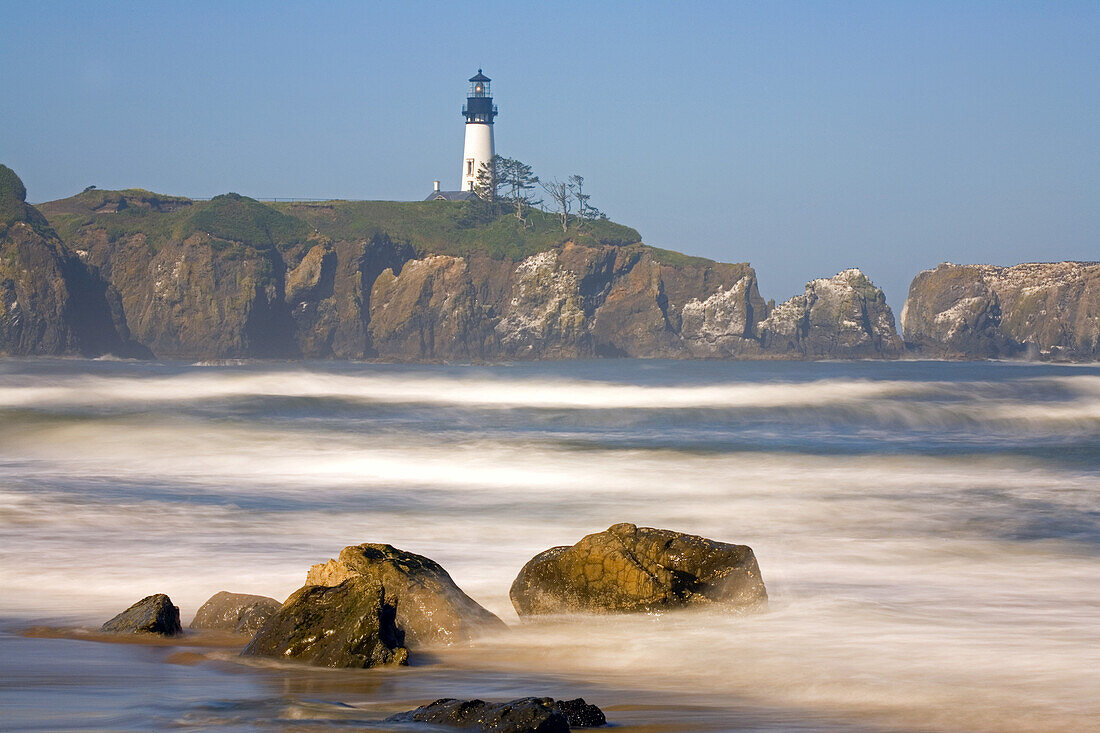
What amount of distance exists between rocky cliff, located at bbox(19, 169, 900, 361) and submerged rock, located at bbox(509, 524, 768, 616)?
88.2 metres

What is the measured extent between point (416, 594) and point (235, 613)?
117 centimetres

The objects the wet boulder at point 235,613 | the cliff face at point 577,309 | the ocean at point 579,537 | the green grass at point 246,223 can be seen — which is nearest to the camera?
the ocean at point 579,537

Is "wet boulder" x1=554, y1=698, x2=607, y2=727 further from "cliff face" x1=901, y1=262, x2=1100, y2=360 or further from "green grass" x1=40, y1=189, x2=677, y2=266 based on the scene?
"cliff face" x1=901, y1=262, x2=1100, y2=360

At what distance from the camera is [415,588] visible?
7.64m

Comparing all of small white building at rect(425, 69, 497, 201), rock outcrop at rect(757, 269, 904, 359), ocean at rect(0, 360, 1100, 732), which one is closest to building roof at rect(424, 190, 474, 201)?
small white building at rect(425, 69, 497, 201)

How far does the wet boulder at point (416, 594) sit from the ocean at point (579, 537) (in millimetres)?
180

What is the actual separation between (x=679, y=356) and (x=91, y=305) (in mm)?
44070

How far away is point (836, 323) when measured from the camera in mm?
103062

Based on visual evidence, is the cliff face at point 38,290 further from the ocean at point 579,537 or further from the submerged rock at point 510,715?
the submerged rock at point 510,715

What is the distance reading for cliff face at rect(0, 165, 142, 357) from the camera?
84.4 meters

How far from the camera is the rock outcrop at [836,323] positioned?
335ft

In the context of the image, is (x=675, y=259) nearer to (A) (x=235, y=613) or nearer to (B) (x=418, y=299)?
(B) (x=418, y=299)

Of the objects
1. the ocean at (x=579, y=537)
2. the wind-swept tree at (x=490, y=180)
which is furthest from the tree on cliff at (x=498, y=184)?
the ocean at (x=579, y=537)

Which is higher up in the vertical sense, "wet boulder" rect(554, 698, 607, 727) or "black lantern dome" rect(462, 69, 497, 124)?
"black lantern dome" rect(462, 69, 497, 124)
